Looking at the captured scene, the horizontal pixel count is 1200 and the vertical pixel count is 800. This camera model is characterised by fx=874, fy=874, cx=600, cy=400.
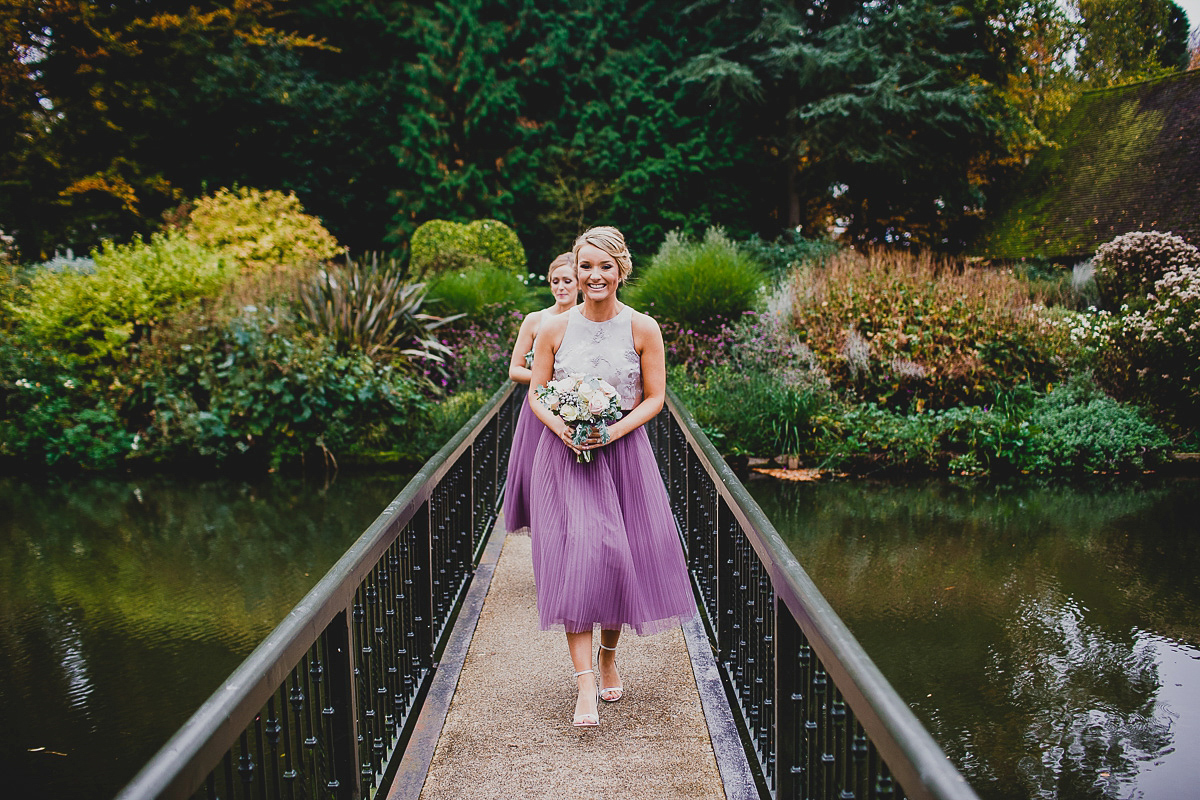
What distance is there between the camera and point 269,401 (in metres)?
11.1

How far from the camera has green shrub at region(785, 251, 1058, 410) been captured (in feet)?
38.8

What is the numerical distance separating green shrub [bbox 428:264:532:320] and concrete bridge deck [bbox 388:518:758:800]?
9.61m

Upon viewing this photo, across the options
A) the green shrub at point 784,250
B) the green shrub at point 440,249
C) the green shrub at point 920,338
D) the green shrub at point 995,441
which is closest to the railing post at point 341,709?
the green shrub at point 995,441

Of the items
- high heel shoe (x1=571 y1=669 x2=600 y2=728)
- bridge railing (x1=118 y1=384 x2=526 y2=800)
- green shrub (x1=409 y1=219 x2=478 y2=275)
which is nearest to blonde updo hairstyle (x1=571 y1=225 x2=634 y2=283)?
bridge railing (x1=118 y1=384 x2=526 y2=800)

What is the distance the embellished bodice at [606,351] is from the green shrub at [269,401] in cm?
813

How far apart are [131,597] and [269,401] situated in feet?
14.9

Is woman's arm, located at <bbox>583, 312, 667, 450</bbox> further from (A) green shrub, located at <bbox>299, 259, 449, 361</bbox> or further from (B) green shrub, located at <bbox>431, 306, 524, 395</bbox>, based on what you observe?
(A) green shrub, located at <bbox>299, 259, 449, 361</bbox>

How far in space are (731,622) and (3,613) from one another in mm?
5747

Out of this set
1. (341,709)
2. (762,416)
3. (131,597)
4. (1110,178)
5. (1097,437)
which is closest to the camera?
(341,709)

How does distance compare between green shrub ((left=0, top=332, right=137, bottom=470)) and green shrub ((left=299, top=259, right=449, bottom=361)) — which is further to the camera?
green shrub ((left=299, top=259, right=449, bottom=361))

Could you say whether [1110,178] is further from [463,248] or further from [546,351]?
[546,351]

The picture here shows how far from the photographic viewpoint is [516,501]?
461 cm

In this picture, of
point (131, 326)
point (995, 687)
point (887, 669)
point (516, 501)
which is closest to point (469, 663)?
point (516, 501)

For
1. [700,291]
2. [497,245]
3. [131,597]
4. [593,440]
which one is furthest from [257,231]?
[593,440]
